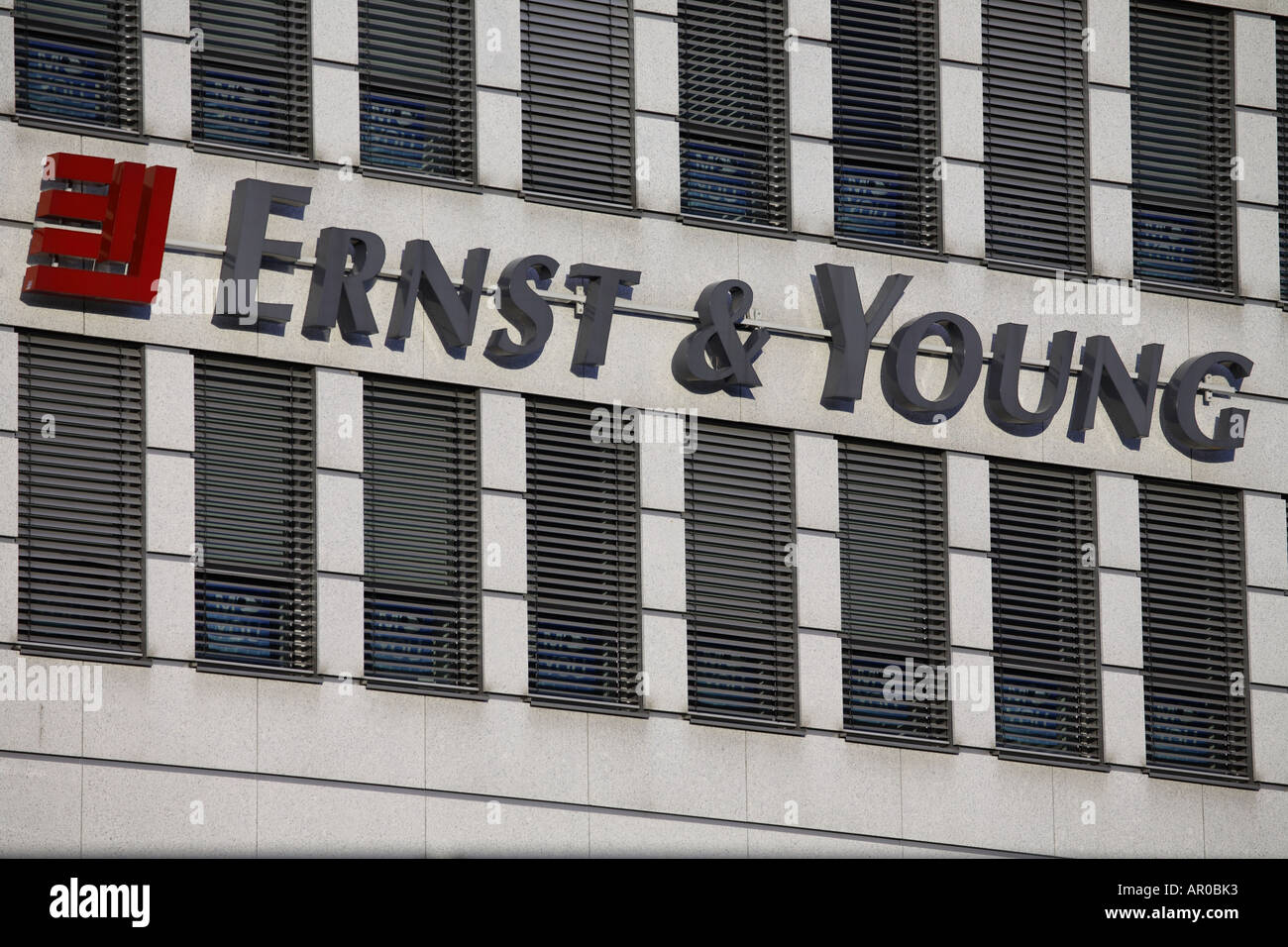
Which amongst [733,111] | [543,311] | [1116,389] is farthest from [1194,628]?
[543,311]

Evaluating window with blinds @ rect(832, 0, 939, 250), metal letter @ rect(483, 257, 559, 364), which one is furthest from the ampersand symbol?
window with blinds @ rect(832, 0, 939, 250)

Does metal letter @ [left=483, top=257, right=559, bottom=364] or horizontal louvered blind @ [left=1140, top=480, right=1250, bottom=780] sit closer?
metal letter @ [left=483, top=257, right=559, bottom=364]

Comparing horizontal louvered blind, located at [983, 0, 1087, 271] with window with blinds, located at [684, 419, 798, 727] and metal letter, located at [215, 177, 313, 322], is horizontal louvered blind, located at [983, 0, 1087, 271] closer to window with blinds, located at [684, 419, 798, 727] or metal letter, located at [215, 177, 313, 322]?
window with blinds, located at [684, 419, 798, 727]

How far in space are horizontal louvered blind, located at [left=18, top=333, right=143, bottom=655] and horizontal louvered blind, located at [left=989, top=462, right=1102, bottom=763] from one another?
10259 millimetres

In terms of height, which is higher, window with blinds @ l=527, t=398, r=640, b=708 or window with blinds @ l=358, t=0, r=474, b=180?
window with blinds @ l=358, t=0, r=474, b=180

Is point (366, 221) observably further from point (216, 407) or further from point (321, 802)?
point (321, 802)

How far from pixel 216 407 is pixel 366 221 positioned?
270 cm

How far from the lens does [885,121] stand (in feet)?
120

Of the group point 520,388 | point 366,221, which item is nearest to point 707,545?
point 520,388

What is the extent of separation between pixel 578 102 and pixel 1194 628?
31.8ft

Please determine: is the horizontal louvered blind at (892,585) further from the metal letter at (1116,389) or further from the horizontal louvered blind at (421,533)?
the horizontal louvered blind at (421,533)

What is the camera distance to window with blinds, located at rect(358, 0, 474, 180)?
3419 cm

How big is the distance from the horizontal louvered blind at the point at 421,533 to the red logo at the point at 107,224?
9.58 ft

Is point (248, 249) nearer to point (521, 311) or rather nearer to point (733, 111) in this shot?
point (521, 311)
